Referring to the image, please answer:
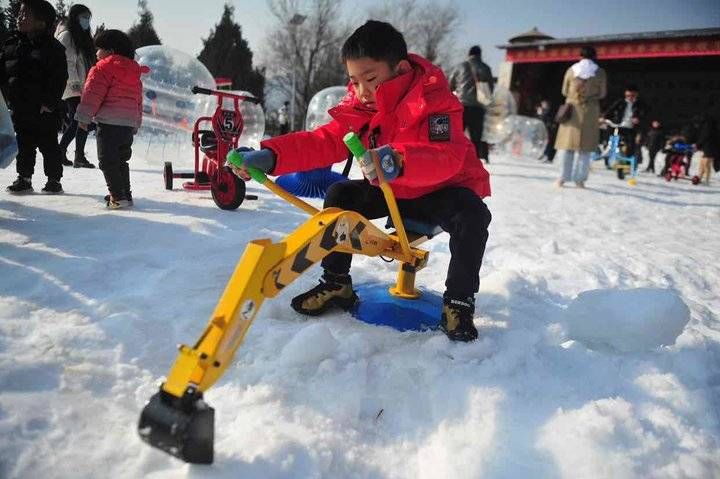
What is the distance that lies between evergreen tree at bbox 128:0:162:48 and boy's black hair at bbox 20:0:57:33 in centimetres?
2367

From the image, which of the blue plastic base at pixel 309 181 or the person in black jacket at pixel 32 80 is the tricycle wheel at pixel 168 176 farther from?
the blue plastic base at pixel 309 181

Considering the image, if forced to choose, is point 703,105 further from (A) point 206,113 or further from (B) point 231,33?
(B) point 231,33

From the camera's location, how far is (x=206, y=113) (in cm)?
671

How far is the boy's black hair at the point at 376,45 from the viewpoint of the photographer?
6.13 feet

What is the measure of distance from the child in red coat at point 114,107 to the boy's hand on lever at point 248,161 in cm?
227

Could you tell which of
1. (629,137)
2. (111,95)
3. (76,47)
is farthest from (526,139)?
(111,95)

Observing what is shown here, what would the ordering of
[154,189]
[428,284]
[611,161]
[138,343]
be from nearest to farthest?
[138,343], [428,284], [154,189], [611,161]

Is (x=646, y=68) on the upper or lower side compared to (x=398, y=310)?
upper

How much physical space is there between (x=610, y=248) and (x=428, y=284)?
1819 mm

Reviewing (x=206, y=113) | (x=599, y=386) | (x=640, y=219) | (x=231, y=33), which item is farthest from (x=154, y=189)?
(x=231, y=33)

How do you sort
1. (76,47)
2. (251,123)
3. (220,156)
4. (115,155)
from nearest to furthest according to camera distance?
(115,155), (220,156), (76,47), (251,123)

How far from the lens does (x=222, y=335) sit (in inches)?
41.5

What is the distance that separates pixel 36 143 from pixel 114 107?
2.21 feet

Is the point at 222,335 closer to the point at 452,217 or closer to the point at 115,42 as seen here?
the point at 452,217
